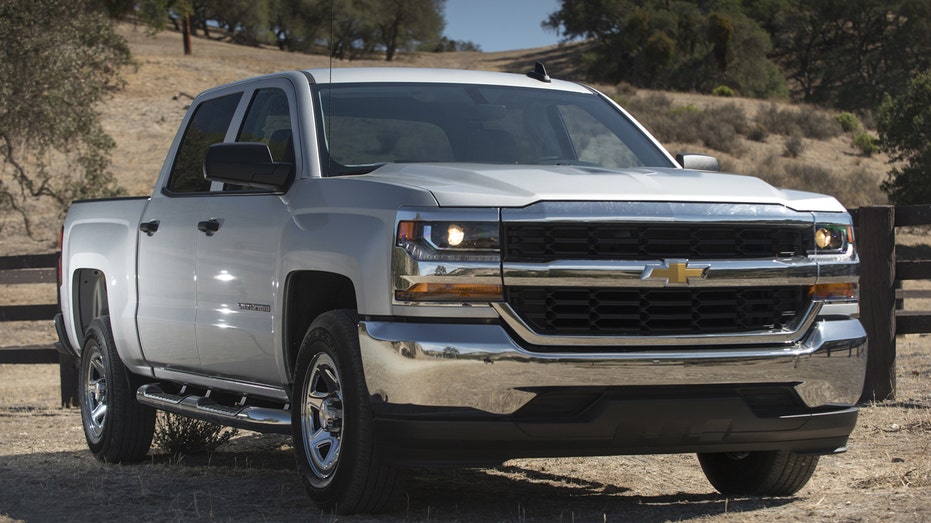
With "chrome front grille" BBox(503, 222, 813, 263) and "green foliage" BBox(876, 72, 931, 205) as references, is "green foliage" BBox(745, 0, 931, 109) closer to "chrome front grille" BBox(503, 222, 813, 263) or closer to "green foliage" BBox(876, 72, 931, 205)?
"green foliage" BBox(876, 72, 931, 205)

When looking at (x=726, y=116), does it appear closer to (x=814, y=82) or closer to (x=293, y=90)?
(x=814, y=82)

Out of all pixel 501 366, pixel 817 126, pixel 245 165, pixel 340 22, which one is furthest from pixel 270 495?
pixel 340 22

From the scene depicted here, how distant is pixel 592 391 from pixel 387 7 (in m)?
71.1

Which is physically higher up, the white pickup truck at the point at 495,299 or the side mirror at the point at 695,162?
the side mirror at the point at 695,162

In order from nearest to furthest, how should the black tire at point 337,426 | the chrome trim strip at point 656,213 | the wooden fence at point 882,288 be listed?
the chrome trim strip at point 656,213
the black tire at point 337,426
the wooden fence at point 882,288

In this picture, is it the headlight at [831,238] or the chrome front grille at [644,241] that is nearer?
the chrome front grille at [644,241]

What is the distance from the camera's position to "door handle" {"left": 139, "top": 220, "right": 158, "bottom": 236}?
269 inches

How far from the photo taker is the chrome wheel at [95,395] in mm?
7625

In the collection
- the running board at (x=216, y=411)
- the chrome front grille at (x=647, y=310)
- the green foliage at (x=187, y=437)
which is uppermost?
the chrome front grille at (x=647, y=310)

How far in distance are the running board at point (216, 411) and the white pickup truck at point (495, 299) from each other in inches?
0.8

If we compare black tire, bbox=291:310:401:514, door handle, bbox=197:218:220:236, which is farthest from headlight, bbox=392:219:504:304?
door handle, bbox=197:218:220:236

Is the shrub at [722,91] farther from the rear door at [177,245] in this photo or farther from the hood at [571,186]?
the hood at [571,186]

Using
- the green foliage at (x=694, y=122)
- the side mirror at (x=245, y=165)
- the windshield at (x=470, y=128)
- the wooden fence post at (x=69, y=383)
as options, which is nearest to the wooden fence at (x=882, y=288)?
the windshield at (x=470, y=128)

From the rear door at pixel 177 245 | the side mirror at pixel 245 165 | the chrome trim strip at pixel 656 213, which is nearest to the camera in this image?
the chrome trim strip at pixel 656 213
